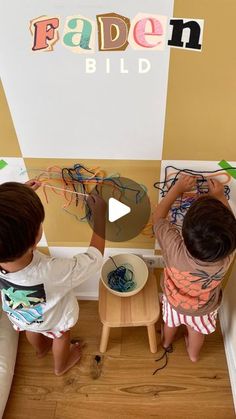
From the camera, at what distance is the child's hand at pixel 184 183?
0.99m

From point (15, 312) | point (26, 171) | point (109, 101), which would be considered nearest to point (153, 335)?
point (15, 312)

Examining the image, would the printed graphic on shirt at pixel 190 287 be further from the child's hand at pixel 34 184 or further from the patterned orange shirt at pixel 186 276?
the child's hand at pixel 34 184

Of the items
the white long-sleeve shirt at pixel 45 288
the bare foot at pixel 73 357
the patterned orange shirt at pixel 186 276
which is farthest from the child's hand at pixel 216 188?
the bare foot at pixel 73 357

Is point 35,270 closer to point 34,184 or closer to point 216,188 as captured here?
point 34,184

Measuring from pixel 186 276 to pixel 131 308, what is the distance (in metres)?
0.31

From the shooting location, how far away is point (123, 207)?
3.64 ft

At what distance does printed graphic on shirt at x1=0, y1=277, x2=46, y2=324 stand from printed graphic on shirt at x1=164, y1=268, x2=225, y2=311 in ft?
1.33

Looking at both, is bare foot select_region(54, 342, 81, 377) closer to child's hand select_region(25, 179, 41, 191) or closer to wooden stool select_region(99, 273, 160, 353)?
wooden stool select_region(99, 273, 160, 353)

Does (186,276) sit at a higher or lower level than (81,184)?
lower

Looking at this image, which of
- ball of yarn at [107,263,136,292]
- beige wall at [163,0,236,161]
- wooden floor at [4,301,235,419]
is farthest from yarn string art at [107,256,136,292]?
beige wall at [163,0,236,161]

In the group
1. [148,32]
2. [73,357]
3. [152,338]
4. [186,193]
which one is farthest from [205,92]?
[73,357]

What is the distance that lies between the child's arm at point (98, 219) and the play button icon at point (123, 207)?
2 cm

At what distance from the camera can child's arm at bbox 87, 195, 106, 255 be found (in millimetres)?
1068

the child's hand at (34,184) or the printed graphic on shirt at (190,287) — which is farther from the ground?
the child's hand at (34,184)
